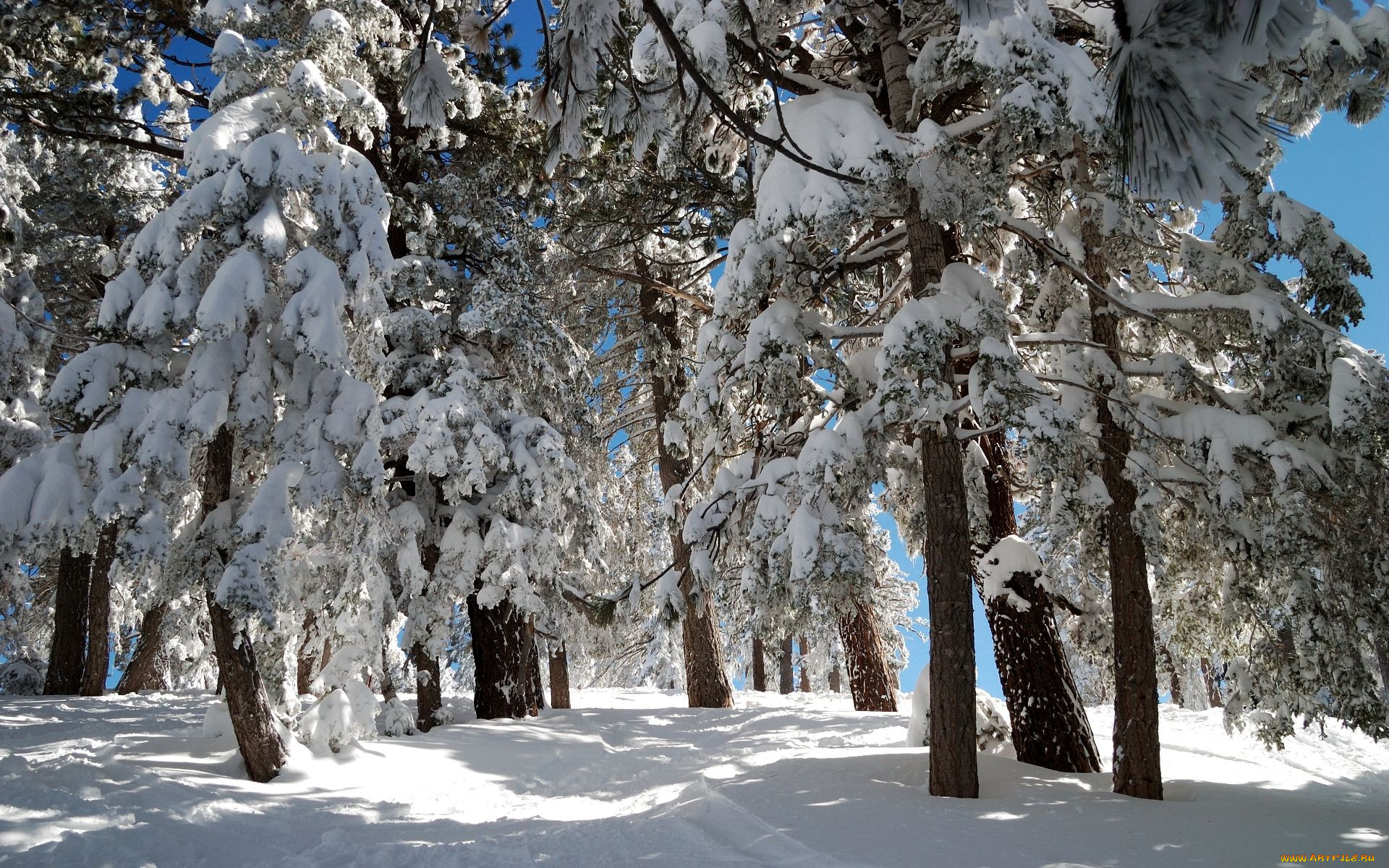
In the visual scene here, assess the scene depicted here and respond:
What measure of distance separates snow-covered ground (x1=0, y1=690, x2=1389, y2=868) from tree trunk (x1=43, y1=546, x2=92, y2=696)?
12.5 ft

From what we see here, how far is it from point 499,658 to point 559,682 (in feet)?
15.9

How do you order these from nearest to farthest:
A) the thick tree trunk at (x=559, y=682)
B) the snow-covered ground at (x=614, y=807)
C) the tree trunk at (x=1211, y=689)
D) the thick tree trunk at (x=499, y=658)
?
the snow-covered ground at (x=614, y=807)
the thick tree trunk at (x=499, y=658)
the thick tree trunk at (x=559, y=682)
the tree trunk at (x=1211, y=689)

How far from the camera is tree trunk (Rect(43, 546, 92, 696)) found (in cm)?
1330

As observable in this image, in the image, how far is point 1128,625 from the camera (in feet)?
22.8

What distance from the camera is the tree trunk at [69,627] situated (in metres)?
13.3

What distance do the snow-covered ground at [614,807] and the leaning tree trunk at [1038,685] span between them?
0.34 m

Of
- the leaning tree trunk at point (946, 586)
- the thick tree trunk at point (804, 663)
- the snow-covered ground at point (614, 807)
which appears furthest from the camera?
the thick tree trunk at point (804, 663)

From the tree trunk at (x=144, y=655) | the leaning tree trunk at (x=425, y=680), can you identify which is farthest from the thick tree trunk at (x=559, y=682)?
the tree trunk at (x=144, y=655)

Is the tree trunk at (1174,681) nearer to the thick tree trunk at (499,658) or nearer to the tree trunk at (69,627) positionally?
the thick tree trunk at (499,658)

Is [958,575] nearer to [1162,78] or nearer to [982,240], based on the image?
[982,240]

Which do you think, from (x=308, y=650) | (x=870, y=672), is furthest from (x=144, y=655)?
(x=870, y=672)

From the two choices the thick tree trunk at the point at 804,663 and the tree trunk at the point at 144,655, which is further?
the thick tree trunk at the point at 804,663

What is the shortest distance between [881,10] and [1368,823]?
8046 millimetres

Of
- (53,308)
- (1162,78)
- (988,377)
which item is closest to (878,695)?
(988,377)
